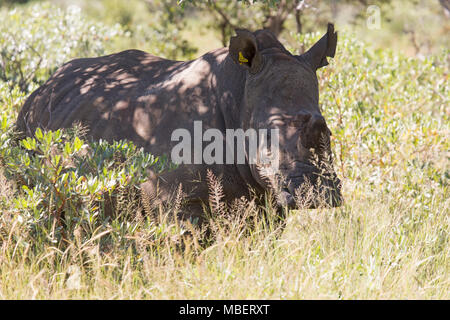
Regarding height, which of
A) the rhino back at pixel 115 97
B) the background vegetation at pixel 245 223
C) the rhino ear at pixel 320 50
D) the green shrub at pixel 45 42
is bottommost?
the background vegetation at pixel 245 223

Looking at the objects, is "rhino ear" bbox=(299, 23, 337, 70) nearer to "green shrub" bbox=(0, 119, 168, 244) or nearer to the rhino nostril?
the rhino nostril

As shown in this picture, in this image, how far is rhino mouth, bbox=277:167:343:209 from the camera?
427 centimetres

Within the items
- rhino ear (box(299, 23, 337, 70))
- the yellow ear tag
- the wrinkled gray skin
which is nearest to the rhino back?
the wrinkled gray skin

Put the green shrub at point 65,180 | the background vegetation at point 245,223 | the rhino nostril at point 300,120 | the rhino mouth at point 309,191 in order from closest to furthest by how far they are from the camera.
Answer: the background vegetation at point 245,223
the green shrub at point 65,180
the rhino mouth at point 309,191
the rhino nostril at point 300,120

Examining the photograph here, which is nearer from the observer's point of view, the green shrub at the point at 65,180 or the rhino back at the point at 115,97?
the green shrub at the point at 65,180

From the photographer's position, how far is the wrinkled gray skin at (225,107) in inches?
174

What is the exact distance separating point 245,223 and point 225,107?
93 centimetres

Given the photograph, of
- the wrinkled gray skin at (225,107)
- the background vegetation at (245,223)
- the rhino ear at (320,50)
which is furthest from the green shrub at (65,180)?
the rhino ear at (320,50)

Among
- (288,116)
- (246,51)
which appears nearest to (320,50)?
(246,51)

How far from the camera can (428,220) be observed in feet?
17.9

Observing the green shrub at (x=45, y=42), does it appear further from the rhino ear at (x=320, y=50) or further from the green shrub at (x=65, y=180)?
the rhino ear at (x=320, y=50)

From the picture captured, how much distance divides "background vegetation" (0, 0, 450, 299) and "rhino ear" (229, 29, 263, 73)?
941 mm

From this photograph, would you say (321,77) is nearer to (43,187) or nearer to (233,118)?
(233,118)

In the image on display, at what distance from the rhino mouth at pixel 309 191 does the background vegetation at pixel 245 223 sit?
190 mm
